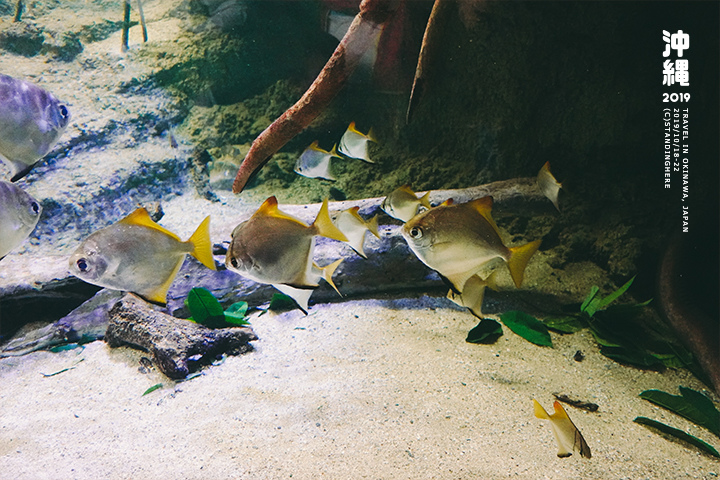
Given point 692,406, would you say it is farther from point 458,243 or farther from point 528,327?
point 458,243

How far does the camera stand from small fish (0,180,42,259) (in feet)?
5.78

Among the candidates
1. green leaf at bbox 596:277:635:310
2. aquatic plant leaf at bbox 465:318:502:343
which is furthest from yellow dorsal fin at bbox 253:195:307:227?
green leaf at bbox 596:277:635:310

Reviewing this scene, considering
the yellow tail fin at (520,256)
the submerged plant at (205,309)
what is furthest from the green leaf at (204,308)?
the yellow tail fin at (520,256)

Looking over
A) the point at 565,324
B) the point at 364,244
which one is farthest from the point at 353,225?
the point at 565,324

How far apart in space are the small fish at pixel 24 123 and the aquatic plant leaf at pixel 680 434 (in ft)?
11.5

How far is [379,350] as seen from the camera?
9.08ft

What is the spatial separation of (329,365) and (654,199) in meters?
3.65

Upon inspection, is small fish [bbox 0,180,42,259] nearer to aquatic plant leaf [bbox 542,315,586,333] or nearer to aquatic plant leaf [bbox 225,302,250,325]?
aquatic plant leaf [bbox 225,302,250,325]

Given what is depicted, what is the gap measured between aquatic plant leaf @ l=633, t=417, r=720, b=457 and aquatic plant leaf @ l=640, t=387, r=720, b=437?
24 cm

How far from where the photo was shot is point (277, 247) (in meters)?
1.69

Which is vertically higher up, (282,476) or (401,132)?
(401,132)

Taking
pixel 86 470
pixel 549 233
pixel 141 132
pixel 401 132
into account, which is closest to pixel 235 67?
pixel 141 132

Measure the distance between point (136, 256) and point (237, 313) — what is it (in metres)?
1.67

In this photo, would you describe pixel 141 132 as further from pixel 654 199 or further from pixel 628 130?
pixel 654 199
